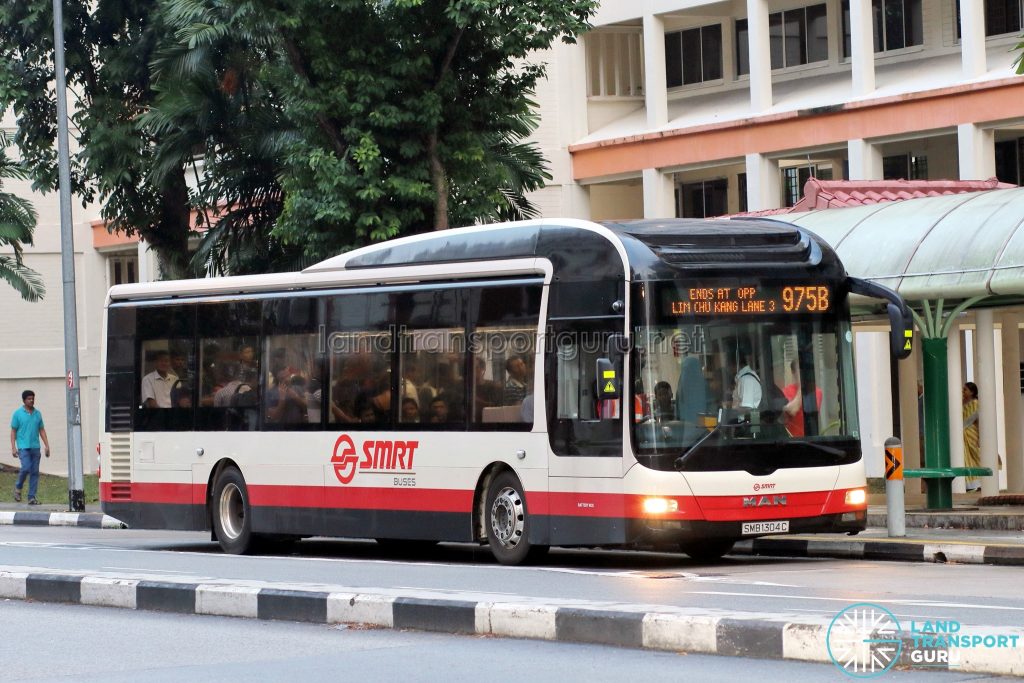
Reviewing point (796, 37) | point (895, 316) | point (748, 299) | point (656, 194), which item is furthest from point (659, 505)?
point (796, 37)

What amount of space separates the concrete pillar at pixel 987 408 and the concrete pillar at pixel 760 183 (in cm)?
833

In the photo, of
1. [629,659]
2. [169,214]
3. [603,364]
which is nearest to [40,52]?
[169,214]

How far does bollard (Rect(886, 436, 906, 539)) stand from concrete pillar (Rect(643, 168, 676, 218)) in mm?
19042

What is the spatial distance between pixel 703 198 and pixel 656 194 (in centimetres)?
231

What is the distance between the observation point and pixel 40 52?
30641mm

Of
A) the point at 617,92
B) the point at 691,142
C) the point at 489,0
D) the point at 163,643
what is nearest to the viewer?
the point at 163,643

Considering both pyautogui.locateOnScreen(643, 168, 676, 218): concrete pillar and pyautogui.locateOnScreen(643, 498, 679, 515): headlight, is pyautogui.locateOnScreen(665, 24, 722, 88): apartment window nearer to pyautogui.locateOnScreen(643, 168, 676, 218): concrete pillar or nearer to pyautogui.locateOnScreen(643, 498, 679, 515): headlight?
pyautogui.locateOnScreen(643, 168, 676, 218): concrete pillar

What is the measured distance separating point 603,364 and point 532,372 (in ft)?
3.69

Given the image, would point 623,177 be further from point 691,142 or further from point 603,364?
point 603,364

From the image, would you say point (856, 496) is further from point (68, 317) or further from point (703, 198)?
A: point (703, 198)

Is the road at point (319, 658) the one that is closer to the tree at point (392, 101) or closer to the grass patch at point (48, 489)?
the tree at point (392, 101)

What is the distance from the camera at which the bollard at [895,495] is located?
1758 centimetres

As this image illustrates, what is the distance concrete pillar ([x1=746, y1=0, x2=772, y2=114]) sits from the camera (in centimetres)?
3453

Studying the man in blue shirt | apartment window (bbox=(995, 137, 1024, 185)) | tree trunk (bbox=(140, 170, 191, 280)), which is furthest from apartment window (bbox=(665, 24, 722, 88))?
the man in blue shirt
